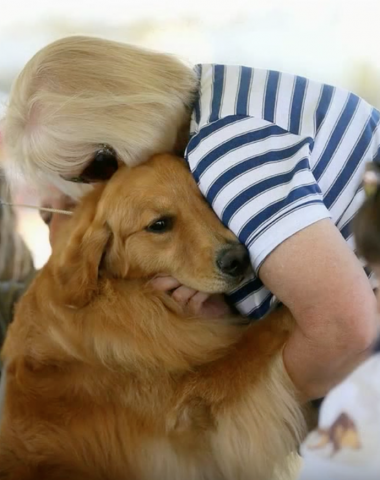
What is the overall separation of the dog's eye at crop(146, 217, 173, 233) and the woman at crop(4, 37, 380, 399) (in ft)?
0.34

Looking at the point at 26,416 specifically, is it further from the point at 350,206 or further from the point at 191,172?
the point at 350,206

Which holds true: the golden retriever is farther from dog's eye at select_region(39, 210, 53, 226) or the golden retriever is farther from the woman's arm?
dog's eye at select_region(39, 210, 53, 226)

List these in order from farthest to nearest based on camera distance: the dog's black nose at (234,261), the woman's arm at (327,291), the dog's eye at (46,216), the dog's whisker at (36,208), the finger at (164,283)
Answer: the dog's eye at (46,216), the dog's whisker at (36,208), the finger at (164,283), the dog's black nose at (234,261), the woman's arm at (327,291)

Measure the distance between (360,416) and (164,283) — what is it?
42cm

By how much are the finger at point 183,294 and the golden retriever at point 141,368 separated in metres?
0.02

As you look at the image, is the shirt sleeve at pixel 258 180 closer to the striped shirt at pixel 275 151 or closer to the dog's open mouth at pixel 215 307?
the striped shirt at pixel 275 151

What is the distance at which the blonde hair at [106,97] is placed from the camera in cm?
107

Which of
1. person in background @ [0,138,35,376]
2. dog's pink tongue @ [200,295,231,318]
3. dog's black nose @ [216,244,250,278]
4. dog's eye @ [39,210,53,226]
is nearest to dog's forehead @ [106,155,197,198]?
dog's black nose @ [216,244,250,278]

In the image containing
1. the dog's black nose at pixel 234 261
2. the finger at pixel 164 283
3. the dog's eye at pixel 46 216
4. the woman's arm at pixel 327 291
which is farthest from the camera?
the dog's eye at pixel 46 216

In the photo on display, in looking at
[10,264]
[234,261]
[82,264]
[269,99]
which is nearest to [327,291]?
[234,261]

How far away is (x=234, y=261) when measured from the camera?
1.01 m

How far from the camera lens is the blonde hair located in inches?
42.2

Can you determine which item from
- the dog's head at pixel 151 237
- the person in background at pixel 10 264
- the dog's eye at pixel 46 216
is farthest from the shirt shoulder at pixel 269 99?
the person in background at pixel 10 264

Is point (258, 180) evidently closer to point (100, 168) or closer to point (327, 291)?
point (327, 291)
